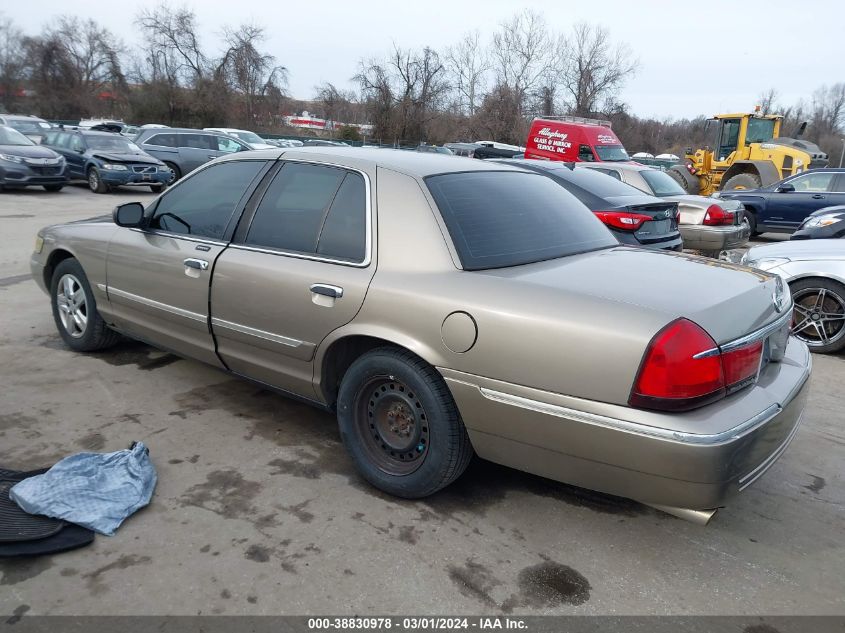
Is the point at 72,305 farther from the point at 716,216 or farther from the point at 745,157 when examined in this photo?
the point at 745,157

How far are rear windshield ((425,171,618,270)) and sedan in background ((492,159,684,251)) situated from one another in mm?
2755

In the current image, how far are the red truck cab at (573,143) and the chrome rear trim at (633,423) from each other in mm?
15206

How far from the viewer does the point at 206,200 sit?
158 inches

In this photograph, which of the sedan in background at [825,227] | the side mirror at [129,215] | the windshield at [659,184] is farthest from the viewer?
the windshield at [659,184]

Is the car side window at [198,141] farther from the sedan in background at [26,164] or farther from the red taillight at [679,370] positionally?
the red taillight at [679,370]

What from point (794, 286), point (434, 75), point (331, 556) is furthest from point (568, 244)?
point (434, 75)

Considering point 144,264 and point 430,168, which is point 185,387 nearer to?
point 144,264

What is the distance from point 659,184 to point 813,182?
16.0 feet

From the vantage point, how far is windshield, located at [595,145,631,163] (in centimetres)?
1730

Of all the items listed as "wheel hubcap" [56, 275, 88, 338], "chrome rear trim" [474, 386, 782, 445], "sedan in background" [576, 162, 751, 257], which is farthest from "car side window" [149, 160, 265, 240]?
"sedan in background" [576, 162, 751, 257]

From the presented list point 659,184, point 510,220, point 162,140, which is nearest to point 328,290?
point 510,220

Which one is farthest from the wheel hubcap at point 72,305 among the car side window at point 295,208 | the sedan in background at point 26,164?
the sedan in background at point 26,164

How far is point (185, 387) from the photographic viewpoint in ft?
14.3

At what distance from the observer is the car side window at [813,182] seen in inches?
492
